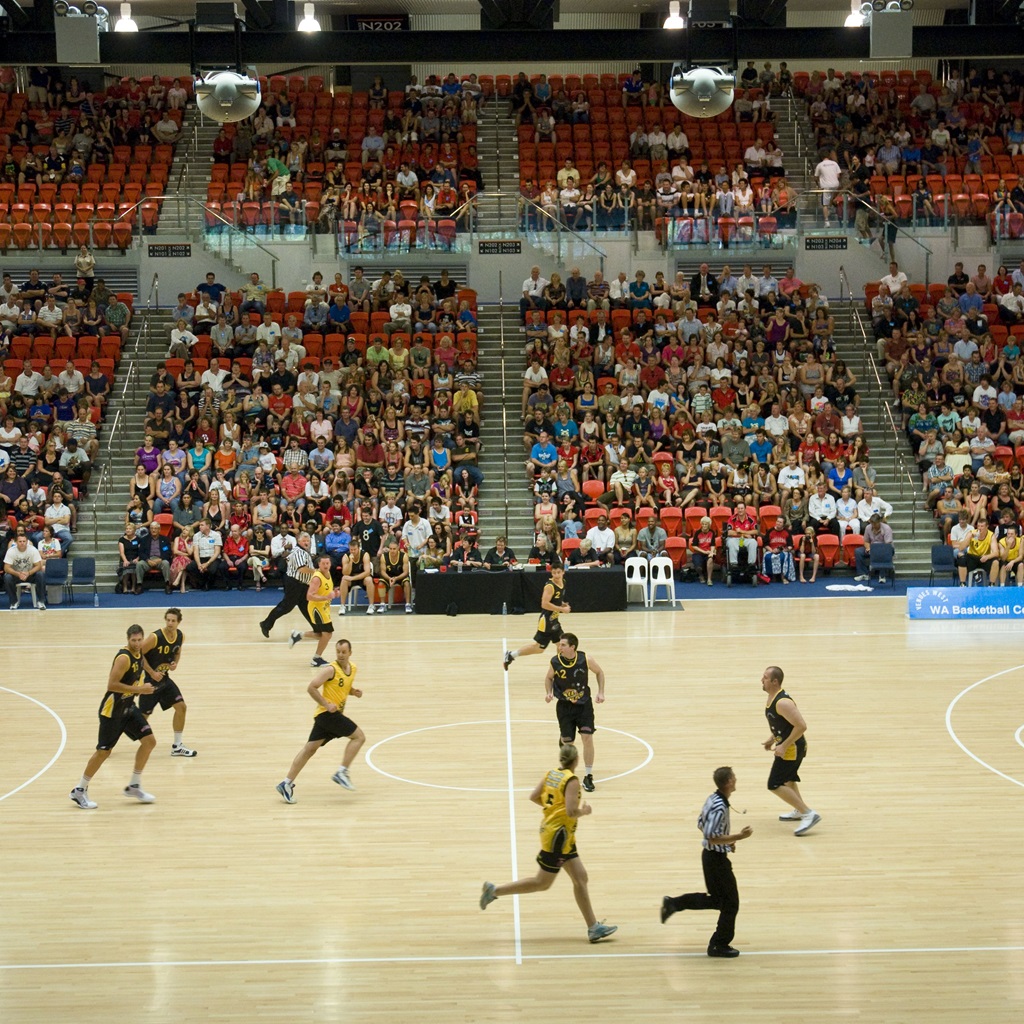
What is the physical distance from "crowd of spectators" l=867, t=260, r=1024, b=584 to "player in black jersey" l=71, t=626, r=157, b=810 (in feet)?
51.3

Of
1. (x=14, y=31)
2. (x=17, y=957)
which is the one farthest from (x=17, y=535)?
(x=17, y=957)

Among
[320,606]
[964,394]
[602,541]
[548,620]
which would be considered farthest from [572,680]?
[964,394]

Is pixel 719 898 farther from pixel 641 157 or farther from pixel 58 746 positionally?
pixel 641 157

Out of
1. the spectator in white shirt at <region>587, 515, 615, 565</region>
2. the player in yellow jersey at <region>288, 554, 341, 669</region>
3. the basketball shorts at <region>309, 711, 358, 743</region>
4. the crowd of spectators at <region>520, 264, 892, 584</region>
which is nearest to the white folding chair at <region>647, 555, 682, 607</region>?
the spectator in white shirt at <region>587, 515, 615, 565</region>

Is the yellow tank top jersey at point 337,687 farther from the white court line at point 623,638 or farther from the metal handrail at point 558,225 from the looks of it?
the metal handrail at point 558,225

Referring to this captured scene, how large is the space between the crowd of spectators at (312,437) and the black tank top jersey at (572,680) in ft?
28.4

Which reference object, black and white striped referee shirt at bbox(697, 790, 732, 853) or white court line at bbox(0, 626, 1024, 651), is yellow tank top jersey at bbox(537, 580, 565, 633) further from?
black and white striped referee shirt at bbox(697, 790, 732, 853)

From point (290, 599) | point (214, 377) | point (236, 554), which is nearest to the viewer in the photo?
point (290, 599)

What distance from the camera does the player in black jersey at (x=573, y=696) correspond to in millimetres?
12484

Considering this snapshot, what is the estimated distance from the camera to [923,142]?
3306 cm

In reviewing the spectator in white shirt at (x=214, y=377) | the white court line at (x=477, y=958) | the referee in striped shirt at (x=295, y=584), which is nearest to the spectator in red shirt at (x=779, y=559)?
the referee in striped shirt at (x=295, y=584)

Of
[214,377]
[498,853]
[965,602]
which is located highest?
[214,377]

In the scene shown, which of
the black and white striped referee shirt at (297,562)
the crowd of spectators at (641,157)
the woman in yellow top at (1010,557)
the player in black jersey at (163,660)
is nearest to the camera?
the player in black jersey at (163,660)

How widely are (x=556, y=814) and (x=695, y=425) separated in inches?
715
